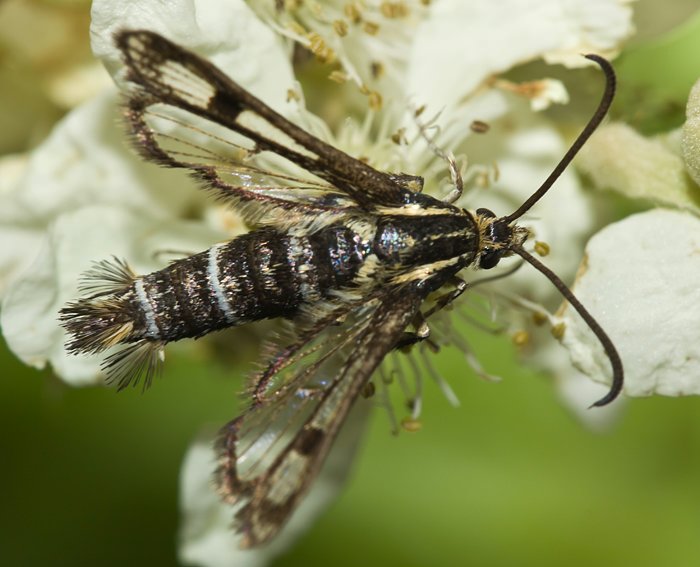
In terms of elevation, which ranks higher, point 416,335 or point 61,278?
point 61,278

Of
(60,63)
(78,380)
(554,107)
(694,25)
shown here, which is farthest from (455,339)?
(694,25)

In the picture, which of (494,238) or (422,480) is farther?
(422,480)

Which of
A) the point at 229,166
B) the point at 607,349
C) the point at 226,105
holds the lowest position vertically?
the point at 607,349

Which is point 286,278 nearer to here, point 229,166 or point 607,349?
point 229,166

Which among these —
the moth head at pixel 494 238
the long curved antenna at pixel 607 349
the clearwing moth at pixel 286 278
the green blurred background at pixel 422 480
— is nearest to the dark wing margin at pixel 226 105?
the clearwing moth at pixel 286 278

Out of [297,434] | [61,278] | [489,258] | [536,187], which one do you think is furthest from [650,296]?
[61,278]

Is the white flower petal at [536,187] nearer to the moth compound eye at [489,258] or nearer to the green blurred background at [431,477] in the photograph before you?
the moth compound eye at [489,258]
